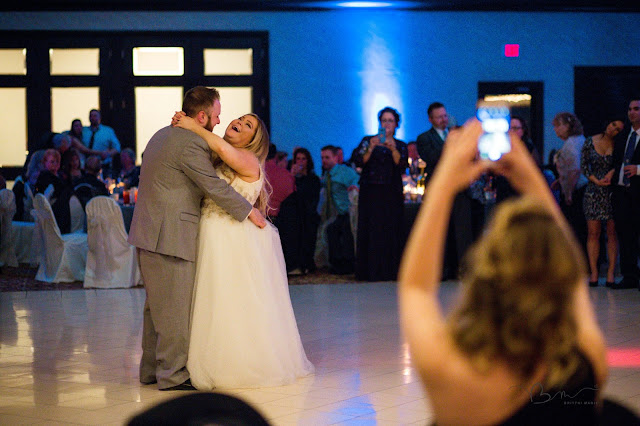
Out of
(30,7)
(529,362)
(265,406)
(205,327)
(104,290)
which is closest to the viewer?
(529,362)

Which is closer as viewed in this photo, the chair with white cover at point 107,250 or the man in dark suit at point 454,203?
the man in dark suit at point 454,203

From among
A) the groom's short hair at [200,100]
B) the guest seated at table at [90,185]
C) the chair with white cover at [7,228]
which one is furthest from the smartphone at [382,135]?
the groom's short hair at [200,100]

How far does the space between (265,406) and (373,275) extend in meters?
5.79

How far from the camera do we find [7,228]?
38.5ft

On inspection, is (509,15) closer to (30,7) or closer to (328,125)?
(328,125)

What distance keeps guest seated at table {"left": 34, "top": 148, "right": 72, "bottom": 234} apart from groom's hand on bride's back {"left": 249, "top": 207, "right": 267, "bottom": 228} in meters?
6.08

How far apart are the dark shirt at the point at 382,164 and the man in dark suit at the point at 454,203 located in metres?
0.23

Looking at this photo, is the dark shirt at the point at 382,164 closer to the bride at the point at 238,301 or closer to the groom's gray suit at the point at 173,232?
the bride at the point at 238,301

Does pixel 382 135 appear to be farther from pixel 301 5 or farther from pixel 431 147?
pixel 301 5

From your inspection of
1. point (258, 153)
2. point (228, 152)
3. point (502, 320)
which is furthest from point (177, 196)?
point (502, 320)

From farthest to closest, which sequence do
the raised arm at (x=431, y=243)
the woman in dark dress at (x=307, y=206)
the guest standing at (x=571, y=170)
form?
the woman in dark dress at (x=307, y=206)
the guest standing at (x=571, y=170)
the raised arm at (x=431, y=243)

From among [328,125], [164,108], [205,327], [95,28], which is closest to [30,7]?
[95,28]

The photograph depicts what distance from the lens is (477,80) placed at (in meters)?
15.7

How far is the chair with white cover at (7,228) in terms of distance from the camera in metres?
11.3
